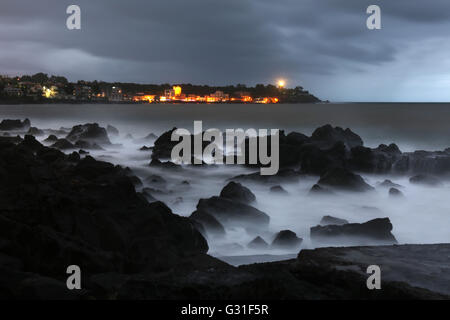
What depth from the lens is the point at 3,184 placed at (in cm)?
817

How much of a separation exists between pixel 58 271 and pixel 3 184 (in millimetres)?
4225

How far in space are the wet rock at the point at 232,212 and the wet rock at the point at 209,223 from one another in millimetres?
263

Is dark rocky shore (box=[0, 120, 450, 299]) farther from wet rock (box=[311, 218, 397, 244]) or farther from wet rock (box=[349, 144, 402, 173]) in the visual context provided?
wet rock (box=[349, 144, 402, 173])

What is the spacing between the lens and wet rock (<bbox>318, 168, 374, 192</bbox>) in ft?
43.2

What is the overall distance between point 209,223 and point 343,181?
599 cm

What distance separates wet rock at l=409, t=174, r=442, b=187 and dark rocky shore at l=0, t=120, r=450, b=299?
280 inches

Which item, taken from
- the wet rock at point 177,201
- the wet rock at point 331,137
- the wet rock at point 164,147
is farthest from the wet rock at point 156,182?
the wet rock at point 331,137

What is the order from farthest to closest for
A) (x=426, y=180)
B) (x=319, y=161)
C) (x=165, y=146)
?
1. (x=165, y=146)
2. (x=319, y=161)
3. (x=426, y=180)

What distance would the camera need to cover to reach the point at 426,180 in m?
15.4

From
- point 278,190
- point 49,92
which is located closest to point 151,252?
point 278,190

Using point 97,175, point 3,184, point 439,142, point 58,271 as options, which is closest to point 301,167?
point 97,175

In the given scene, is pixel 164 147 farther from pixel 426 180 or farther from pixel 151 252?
pixel 151 252

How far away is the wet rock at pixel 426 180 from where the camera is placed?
1524cm

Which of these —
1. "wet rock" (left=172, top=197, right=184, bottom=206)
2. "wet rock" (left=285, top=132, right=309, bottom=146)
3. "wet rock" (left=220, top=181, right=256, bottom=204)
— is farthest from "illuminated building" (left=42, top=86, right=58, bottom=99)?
"wet rock" (left=220, top=181, right=256, bottom=204)
